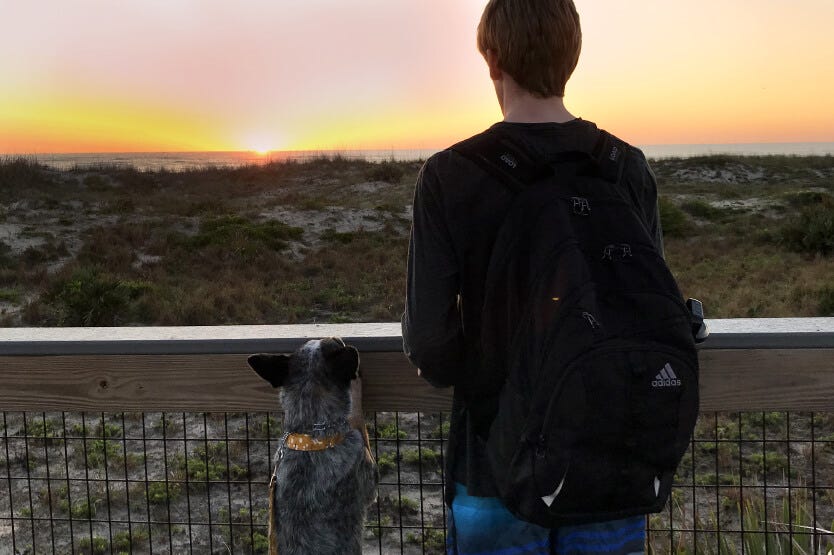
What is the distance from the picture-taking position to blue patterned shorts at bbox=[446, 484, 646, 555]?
1924 millimetres

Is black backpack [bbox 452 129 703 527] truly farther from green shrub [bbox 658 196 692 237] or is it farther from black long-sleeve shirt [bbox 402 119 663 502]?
green shrub [bbox 658 196 692 237]

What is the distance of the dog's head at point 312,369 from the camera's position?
250 cm

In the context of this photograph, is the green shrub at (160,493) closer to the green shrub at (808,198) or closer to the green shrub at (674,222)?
the green shrub at (674,222)

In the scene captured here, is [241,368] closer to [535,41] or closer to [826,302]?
[535,41]

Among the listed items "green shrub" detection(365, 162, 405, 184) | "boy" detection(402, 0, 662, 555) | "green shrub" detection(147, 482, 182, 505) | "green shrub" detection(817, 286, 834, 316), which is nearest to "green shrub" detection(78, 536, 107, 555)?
"green shrub" detection(147, 482, 182, 505)

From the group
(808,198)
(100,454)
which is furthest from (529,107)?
(808,198)

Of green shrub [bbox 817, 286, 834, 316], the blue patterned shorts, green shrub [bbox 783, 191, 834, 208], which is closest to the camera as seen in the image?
the blue patterned shorts

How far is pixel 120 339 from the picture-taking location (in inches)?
108

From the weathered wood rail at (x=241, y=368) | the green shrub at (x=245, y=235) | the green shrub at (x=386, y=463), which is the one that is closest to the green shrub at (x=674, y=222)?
the green shrub at (x=245, y=235)

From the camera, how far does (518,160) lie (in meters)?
1.81

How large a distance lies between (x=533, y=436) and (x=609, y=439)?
16 centimetres

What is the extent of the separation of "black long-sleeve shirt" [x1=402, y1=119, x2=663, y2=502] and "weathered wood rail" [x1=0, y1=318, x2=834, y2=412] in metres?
0.66

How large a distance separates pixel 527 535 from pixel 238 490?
13.7 feet

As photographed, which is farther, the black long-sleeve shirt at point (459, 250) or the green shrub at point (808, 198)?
the green shrub at point (808, 198)
